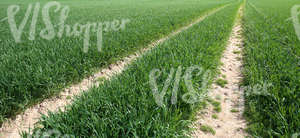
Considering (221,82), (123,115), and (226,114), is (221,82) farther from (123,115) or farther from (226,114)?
(123,115)

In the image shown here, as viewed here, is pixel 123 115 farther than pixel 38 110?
No

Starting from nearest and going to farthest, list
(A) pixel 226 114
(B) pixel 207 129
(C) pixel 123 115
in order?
(C) pixel 123 115, (B) pixel 207 129, (A) pixel 226 114

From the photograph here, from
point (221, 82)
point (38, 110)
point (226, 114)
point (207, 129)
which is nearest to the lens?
point (207, 129)

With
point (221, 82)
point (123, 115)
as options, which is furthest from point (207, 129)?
point (221, 82)

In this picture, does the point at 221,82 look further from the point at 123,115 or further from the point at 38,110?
the point at 38,110

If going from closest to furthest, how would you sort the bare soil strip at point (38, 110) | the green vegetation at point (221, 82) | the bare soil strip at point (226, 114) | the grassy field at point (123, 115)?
1. the grassy field at point (123, 115)
2. the bare soil strip at point (226, 114)
3. the bare soil strip at point (38, 110)
4. the green vegetation at point (221, 82)

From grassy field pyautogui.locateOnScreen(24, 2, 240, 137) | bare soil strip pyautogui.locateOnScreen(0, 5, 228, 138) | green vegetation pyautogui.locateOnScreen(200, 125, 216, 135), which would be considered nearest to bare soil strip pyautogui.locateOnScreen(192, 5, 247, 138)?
green vegetation pyautogui.locateOnScreen(200, 125, 216, 135)

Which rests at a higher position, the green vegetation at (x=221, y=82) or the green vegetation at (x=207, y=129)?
the green vegetation at (x=221, y=82)

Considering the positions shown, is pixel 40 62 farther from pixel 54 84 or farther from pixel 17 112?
pixel 17 112

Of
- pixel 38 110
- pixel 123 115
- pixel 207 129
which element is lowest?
pixel 207 129

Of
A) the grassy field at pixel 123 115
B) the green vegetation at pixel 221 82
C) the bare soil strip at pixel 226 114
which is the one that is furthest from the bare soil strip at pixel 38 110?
the green vegetation at pixel 221 82

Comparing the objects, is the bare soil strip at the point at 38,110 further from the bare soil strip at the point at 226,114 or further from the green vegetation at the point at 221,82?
the green vegetation at the point at 221,82

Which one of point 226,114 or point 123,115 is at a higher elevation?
point 123,115

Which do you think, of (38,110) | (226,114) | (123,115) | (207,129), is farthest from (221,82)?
(38,110)
